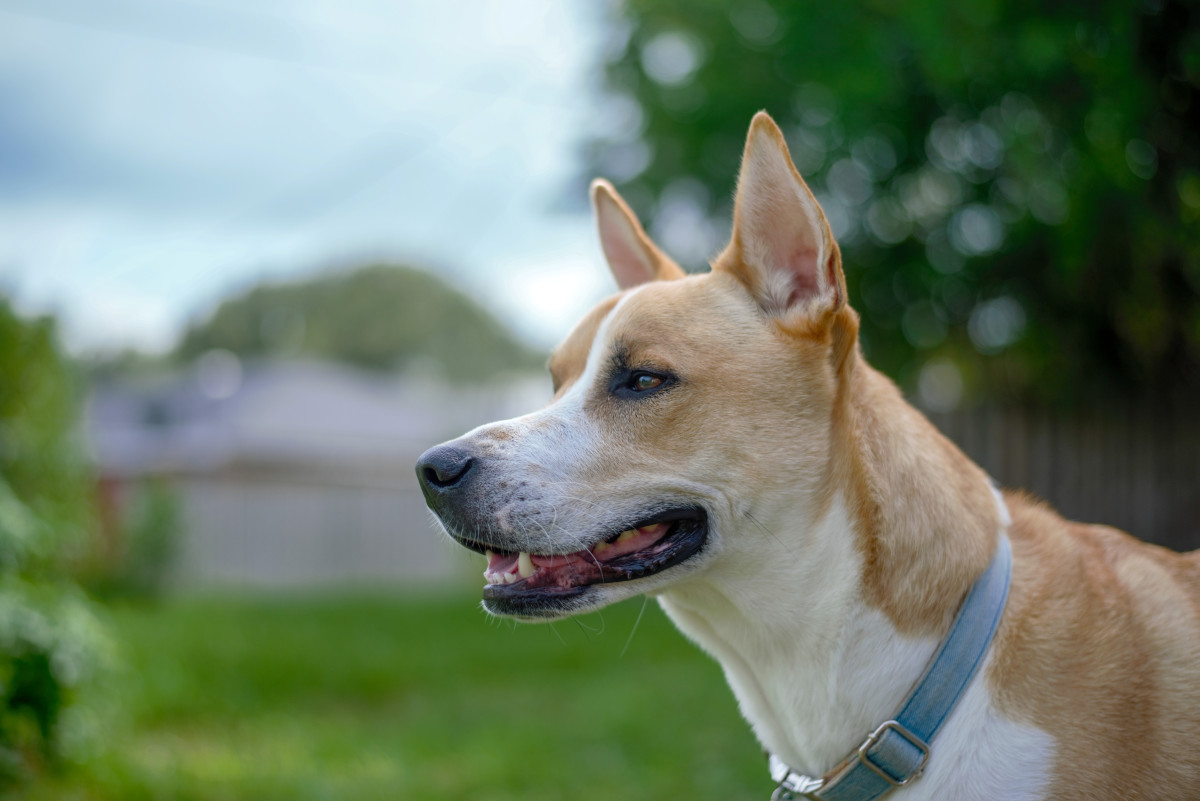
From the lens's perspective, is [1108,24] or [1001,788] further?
[1108,24]

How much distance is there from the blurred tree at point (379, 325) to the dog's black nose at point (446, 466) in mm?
27875

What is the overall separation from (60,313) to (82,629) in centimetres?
674

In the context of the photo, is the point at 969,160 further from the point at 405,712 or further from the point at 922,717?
the point at 922,717

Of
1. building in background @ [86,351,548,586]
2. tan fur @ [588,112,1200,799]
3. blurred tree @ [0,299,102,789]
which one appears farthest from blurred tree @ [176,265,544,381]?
tan fur @ [588,112,1200,799]

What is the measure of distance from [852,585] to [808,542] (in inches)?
6.0

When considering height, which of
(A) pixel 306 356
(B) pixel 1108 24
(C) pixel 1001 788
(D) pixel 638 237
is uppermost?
(B) pixel 1108 24

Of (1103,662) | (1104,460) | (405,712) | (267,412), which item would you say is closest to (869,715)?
(1103,662)

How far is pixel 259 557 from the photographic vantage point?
45.2 ft

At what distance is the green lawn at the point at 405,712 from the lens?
15.9ft

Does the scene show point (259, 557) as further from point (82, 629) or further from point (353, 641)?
point (82, 629)

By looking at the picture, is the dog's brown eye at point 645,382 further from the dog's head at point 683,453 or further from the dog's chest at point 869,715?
the dog's chest at point 869,715

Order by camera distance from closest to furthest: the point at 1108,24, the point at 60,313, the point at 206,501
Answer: the point at 1108,24, the point at 60,313, the point at 206,501

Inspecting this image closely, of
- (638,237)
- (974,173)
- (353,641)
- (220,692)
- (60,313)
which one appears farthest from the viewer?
(60,313)

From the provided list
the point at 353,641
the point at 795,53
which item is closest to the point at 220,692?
the point at 353,641
